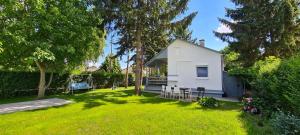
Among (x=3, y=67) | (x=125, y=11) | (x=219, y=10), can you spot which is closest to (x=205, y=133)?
(x=125, y=11)

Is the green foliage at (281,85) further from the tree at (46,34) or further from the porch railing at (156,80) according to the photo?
the porch railing at (156,80)

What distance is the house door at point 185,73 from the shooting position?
1911 centimetres

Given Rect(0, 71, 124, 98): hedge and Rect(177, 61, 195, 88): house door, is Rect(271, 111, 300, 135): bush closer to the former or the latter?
Rect(177, 61, 195, 88): house door

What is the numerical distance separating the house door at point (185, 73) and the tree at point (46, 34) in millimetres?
8185

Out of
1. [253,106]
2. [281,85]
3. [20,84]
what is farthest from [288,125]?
[20,84]

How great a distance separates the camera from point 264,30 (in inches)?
782

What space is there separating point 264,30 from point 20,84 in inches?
856

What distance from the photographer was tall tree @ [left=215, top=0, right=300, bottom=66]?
19.1m

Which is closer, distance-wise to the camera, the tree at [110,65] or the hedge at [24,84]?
the hedge at [24,84]

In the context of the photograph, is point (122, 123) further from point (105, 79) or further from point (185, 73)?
point (105, 79)

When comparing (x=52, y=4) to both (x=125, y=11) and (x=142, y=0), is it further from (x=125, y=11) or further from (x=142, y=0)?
(x=142, y=0)

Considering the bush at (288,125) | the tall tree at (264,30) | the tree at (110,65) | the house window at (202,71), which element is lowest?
the bush at (288,125)

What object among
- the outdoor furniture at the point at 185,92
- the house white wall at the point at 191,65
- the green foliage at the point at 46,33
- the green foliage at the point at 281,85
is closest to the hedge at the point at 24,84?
the green foliage at the point at 46,33

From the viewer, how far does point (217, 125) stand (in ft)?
25.9
